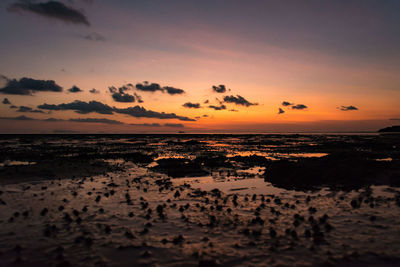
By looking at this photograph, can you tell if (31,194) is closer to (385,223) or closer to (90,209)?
(90,209)

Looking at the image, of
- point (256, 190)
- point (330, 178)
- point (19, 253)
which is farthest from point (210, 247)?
point (330, 178)

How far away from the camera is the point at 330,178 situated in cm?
2177

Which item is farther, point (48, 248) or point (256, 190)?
point (256, 190)

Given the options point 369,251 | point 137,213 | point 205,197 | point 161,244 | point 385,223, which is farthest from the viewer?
point 205,197

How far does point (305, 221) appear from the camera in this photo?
12266 millimetres

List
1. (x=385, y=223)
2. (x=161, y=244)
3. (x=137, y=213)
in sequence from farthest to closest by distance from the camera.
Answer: (x=137, y=213) → (x=385, y=223) → (x=161, y=244)

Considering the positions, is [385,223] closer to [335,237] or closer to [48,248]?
[335,237]

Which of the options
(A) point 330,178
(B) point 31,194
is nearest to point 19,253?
(B) point 31,194

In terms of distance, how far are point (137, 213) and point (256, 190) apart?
9289 mm

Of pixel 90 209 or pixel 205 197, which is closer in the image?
pixel 90 209

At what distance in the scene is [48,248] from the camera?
977 cm

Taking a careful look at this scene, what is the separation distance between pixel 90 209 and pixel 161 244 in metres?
6.50

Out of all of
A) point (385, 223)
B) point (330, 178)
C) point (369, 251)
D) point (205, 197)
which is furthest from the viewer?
point (330, 178)

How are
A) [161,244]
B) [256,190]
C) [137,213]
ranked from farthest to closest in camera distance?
[256,190], [137,213], [161,244]
